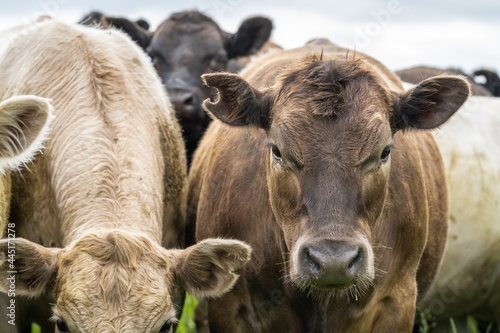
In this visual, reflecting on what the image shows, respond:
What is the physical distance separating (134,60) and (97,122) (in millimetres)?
1038

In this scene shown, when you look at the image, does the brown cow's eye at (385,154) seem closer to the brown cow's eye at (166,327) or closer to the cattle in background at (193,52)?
the brown cow's eye at (166,327)

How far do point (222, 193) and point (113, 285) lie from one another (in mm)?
1539

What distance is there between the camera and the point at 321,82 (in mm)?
5125

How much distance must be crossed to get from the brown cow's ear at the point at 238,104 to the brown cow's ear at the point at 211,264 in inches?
33.2

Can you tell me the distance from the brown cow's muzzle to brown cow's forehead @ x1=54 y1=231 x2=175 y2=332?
83cm

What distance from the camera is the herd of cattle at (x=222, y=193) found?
15.7 ft

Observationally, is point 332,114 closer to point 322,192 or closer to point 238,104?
point 322,192

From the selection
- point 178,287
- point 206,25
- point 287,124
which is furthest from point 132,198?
point 206,25

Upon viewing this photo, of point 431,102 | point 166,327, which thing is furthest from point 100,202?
point 431,102

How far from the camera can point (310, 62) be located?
5344mm

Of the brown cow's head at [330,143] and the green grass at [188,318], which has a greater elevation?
the brown cow's head at [330,143]

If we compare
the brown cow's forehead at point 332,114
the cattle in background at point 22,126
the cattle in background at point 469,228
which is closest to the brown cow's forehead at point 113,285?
the cattle in background at point 22,126

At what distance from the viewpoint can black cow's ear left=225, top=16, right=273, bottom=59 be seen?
10.5m

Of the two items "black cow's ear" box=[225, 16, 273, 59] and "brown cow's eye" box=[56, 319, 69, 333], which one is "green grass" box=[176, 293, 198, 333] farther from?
"brown cow's eye" box=[56, 319, 69, 333]
